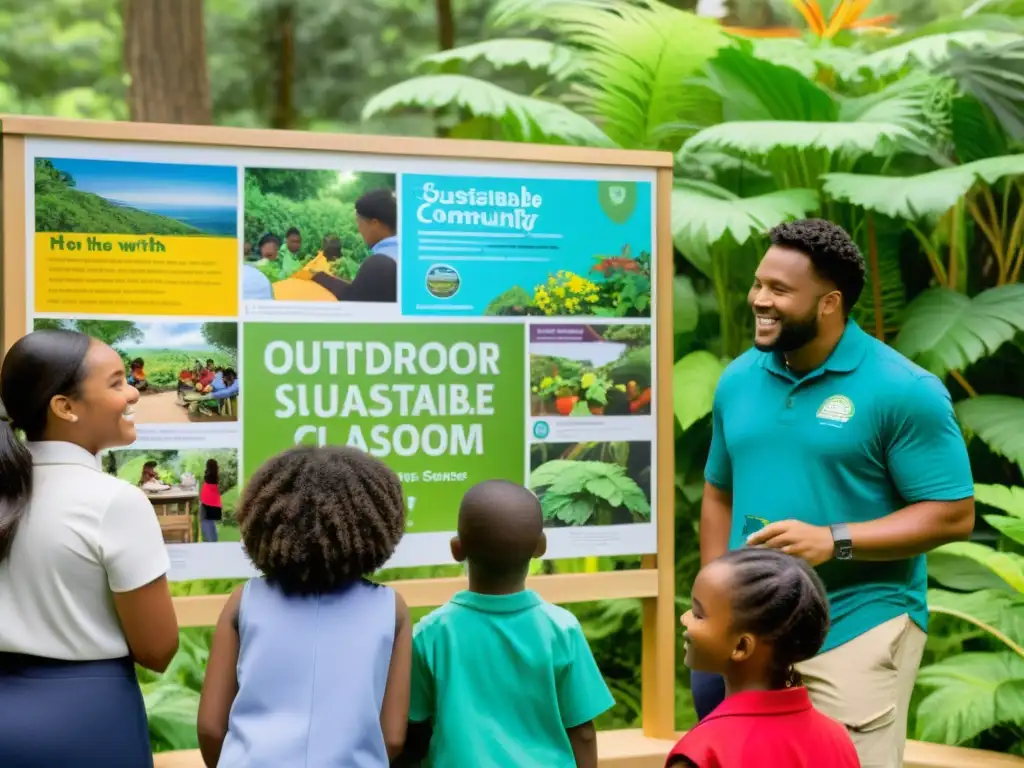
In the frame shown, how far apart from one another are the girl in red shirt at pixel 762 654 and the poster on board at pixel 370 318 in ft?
5.81

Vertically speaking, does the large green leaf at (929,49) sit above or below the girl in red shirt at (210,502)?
above

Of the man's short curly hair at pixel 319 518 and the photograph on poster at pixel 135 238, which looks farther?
the photograph on poster at pixel 135 238

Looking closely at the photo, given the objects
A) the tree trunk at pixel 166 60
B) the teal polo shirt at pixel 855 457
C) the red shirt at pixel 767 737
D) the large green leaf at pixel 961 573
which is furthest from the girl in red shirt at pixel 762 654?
the tree trunk at pixel 166 60

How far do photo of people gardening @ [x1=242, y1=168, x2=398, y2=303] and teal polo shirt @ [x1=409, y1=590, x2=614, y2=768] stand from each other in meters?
1.60

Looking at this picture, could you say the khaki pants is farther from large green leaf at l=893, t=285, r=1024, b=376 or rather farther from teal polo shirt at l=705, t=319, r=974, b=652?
large green leaf at l=893, t=285, r=1024, b=376

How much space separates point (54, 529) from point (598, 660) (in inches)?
139

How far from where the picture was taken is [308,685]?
2.18 meters

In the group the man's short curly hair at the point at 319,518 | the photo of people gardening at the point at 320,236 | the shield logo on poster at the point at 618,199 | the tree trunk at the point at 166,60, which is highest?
the tree trunk at the point at 166,60

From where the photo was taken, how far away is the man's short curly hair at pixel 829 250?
9.16 feet

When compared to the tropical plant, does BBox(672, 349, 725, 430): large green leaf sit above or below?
above

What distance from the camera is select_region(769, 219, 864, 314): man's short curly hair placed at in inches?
110

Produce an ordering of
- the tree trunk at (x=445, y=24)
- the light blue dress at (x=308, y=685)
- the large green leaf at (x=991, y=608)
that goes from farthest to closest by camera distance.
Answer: the tree trunk at (x=445, y=24)
the large green leaf at (x=991, y=608)
the light blue dress at (x=308, y=685)

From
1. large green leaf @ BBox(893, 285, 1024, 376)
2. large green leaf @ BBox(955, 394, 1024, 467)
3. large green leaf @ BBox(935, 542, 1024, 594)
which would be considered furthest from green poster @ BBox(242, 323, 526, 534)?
large green leaf @ BBox(955, 394, 1024, 467)

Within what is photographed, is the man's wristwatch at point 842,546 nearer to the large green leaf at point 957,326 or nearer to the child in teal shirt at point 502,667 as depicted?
the child in teal shirt at point 502,667
